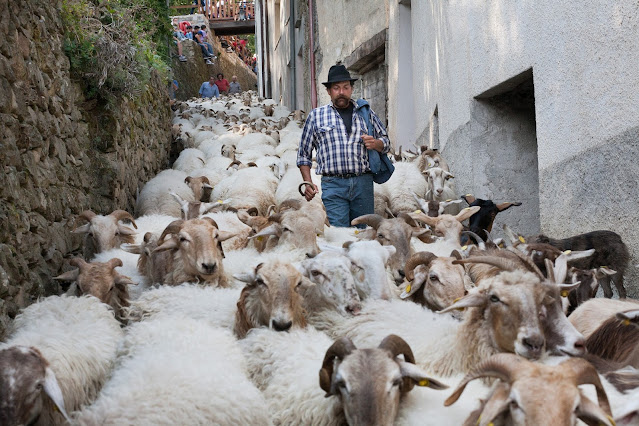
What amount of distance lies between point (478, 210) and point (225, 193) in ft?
12.1

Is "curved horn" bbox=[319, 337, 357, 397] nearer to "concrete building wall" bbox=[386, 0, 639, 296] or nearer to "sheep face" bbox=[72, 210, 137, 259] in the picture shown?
"concrete building wall" bbox=[386, 0, 639, 296]

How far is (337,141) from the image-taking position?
6.51 meters

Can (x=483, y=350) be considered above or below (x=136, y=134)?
below

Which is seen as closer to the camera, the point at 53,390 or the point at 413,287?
the point at 53,390

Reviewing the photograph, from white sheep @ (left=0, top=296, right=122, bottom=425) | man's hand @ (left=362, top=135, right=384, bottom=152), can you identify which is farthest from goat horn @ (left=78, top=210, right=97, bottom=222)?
man's hand @ (left=362, top=135, right=384, bottom=152)

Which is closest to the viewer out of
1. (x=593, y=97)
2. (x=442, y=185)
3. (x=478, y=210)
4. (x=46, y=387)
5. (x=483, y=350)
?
(x=46, y=387)

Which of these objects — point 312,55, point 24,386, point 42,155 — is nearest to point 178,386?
point 24,386

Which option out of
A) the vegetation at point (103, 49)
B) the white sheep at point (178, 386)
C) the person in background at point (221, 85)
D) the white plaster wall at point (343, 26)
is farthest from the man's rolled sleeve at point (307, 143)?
the person in background at point (221, 85)

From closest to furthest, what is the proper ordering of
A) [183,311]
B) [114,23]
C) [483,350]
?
1. [483,350]
2. [183,311]
3. [114,23]

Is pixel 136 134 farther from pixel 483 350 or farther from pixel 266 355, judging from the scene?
pixel 483 350

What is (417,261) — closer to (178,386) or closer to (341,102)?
(178,386)

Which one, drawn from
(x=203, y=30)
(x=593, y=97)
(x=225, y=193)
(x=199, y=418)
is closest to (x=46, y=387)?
(x=199, y=418)

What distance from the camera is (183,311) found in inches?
178

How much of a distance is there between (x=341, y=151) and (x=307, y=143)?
42 centimetres
